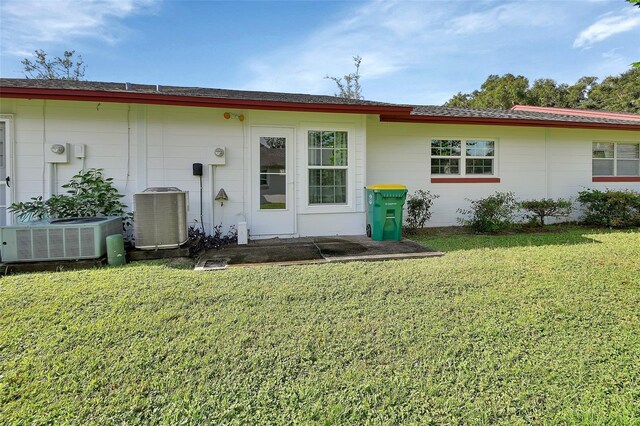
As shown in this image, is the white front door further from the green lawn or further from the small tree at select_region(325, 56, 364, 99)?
the small tree at select_region(325, 56, 364, 99)

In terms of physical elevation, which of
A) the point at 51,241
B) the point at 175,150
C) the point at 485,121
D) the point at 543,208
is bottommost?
the point at 51,241

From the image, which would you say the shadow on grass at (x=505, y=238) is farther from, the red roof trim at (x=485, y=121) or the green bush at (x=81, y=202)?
the green bush at (x=81, y=202)

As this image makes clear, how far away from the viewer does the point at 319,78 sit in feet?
87.8

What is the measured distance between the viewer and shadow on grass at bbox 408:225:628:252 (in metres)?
5.73

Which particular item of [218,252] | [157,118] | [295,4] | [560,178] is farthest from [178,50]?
[560,178]

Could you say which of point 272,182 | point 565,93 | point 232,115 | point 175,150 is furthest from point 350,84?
point 175,150

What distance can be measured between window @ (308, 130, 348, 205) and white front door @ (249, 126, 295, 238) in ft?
1.44

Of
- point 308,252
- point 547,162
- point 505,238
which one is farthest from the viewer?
point 547,162

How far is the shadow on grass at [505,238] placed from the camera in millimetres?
5734

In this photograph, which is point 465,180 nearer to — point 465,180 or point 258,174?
point 465,180

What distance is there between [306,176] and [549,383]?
5.10 metres

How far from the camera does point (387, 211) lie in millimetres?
6039

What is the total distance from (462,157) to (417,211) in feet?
7.19

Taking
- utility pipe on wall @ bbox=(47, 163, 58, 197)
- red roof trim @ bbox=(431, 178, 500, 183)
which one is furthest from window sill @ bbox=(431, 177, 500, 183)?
utility pipe on wall @ bbox=(47, 163, 58, 197)
